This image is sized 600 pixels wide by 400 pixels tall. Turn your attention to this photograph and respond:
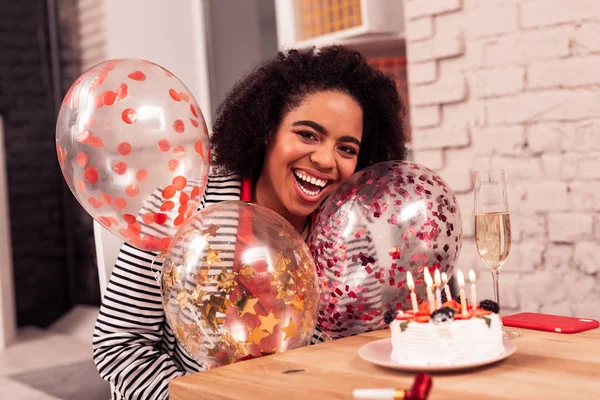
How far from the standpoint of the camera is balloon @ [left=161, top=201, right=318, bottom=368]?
1132mm

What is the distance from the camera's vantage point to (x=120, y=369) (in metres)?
1.45

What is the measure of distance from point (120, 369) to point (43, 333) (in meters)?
3.05

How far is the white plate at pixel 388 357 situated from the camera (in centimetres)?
94

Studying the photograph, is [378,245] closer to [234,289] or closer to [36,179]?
[234,289]

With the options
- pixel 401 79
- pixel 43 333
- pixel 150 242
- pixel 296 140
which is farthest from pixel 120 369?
pixel 43 333

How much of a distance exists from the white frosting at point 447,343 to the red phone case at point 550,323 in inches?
10.1

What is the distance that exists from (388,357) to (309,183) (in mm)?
662

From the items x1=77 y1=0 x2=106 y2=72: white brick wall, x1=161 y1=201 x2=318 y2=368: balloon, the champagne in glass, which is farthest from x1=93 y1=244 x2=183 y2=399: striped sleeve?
x1=77 y1=0 x2=106 y2=72: white brick wall

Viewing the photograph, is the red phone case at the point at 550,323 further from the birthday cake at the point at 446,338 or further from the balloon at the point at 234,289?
the balloon at the point at 234,289

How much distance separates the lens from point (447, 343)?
95 cm

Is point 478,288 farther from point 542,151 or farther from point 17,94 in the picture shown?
point 17,94

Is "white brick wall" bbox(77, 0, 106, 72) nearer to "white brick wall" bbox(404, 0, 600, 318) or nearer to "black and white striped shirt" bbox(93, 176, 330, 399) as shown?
"white brick wall" bbox(404, 0, 600, 318)

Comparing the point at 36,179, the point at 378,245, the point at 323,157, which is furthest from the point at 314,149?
the point at 36,179

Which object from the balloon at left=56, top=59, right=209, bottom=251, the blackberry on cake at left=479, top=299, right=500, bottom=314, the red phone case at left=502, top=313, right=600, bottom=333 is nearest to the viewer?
the blackberry on cake at left=479, top=299, right=500, bottom=314
